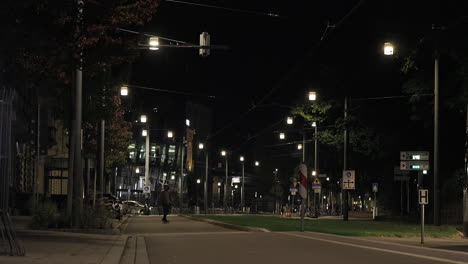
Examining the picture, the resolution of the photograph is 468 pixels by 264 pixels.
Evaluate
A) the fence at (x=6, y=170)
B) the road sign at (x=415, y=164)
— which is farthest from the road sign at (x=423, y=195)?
the fence at (x=6, y=170)

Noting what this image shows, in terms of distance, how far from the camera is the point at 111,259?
1452cm

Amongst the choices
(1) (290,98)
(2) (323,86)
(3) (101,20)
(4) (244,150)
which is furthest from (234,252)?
(4) (244,150)

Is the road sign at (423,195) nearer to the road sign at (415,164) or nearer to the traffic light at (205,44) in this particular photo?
the road sign at (415,164)

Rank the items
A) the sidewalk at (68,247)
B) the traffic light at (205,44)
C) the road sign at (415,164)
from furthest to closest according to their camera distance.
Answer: the road sign at (415,164) → the traffic light at (205,44) → the sidewalk at (68,247)

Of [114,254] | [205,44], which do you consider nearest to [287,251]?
[114,254]

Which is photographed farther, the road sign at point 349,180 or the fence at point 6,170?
the road sign at point 349,180

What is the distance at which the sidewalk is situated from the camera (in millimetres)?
13680

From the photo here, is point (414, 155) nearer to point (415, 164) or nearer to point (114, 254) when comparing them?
point (415, 164)

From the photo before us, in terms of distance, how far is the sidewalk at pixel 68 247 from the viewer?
1368 centimetres

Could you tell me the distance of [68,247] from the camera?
16.8m

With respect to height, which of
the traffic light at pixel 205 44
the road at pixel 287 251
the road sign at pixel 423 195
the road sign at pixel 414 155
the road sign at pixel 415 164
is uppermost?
the traffic light at pixel 205 44

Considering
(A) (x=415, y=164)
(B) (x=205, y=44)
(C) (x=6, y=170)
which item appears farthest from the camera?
(A) (x=415, y=164)

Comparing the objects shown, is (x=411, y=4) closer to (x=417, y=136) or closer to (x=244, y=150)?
(x=417, y=136)

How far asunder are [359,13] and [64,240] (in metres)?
22.5
